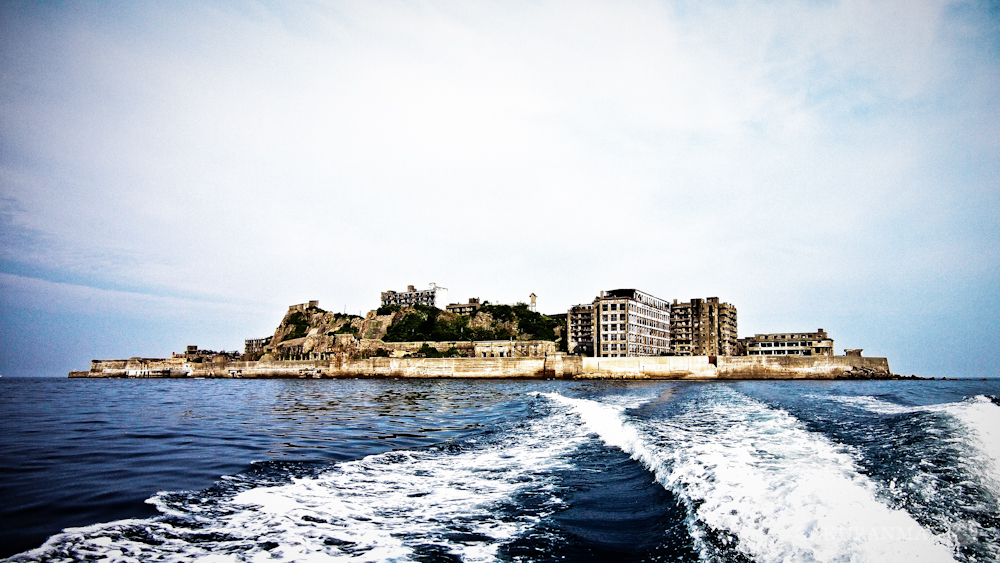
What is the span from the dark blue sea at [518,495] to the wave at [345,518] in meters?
0.03

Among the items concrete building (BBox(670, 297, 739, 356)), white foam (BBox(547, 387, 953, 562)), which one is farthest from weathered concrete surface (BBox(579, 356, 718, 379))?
white foam (BBox(547, 387, 953, 562))

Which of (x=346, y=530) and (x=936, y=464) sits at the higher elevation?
(x=936, y=464)

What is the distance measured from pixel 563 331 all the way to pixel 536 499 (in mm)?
98431

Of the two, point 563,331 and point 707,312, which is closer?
point 707,312

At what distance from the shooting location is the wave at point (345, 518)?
16.1ft

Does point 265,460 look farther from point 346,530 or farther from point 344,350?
point 344,350

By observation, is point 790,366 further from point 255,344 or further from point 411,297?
point 255,344

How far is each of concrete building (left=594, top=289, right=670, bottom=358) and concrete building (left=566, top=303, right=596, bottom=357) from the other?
1210 cm

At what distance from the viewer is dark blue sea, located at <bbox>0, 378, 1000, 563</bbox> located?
4887 millimetres

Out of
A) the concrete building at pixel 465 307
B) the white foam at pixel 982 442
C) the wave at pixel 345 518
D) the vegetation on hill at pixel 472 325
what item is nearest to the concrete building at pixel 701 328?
the vegetation on hill at pixel 472 325

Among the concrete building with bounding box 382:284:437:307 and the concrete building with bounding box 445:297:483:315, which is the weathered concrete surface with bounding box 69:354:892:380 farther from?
the concrete building with bounding box 382:284:437:307

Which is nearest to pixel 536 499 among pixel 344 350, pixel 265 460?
pixel 265 460

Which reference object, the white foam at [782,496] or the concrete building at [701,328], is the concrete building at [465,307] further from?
the white foam at [782,496]

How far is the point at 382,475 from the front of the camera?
28.3ft
